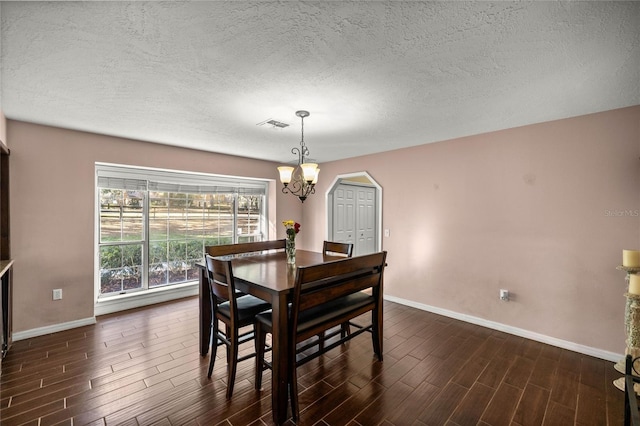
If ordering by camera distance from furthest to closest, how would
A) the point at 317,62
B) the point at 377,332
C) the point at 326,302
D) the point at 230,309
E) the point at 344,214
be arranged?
the point at 344,214 → the point at 377,332 → the point at 326,302 → the point at 230,309 → the point at 317,62

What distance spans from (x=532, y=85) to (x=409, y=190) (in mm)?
2112

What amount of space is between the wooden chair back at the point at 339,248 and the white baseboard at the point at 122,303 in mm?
2451

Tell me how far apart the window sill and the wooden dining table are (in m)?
1.89

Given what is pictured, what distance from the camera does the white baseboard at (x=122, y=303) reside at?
3007mm

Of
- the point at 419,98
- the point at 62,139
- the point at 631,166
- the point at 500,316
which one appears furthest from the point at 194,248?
the point at 631,166

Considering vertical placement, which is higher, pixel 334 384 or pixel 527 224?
pixel 527 224

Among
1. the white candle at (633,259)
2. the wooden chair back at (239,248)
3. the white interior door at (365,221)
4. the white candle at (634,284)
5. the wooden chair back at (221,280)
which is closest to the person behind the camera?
the wooden chair back at (221,280)

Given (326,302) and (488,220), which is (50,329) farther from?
(488,220)

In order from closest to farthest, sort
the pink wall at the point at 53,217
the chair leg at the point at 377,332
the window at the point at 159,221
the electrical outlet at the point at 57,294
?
1. the chair leg at the point at 377,332
2. the pink wall at the point at 53,217
3. the electrical outlet at the point at 57,294
4. the window at the point at 159,221

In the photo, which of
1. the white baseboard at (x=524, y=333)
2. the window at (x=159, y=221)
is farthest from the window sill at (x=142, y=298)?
the white baseboard at (x=524, y=333)

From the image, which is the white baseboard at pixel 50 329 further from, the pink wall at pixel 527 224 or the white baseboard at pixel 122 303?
the pink wall at pixel 527 224

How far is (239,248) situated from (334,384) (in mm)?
1663

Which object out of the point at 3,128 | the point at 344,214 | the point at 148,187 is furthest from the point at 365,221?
the point at 3,128

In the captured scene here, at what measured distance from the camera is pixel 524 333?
3.06 meters
